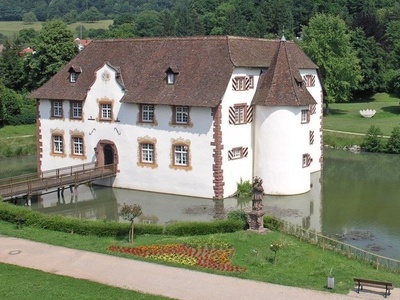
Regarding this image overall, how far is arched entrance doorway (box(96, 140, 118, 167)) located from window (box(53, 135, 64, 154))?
3.29m

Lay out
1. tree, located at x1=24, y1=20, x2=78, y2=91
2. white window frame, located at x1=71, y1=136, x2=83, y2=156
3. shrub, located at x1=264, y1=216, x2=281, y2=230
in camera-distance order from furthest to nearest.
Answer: tree, located at x1=24, y1=20, x2=78, y2=91 → white window frame, located at x1=71, y1=136, x2=83, y2=156 → shrub, located at x1=264, y1=216, x2=281, y2=230

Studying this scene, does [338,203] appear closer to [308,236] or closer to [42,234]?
[308,236]

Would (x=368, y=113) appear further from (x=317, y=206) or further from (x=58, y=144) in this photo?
(x=58, y=144)

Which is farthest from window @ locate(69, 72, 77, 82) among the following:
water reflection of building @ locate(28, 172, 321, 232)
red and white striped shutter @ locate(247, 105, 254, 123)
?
red and white striped shutter @ locate(247, 105, 254, 123)

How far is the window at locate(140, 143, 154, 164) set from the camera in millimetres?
41375

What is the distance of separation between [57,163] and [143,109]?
27.1 ft

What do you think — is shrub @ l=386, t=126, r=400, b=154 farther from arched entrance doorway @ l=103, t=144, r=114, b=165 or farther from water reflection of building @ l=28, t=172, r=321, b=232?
arched entrance doorway @ l=103, t=144, r=114, b=165

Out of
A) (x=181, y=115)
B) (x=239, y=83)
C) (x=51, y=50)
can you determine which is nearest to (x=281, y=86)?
(x=239, y=83)

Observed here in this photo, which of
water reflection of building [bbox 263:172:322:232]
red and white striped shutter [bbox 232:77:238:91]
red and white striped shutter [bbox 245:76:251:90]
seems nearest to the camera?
water reflection of building [bbox 263:172:322:232]

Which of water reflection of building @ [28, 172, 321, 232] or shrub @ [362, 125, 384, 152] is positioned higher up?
shrub @ [362, 125, 384, 152]

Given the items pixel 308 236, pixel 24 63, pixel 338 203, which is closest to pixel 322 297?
pixel 308 236

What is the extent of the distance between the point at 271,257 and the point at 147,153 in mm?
17806

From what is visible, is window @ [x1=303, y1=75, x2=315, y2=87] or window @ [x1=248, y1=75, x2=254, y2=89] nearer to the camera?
window @ [x1=248, y1=75, x2=254, y2=89]

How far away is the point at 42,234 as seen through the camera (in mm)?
28172
